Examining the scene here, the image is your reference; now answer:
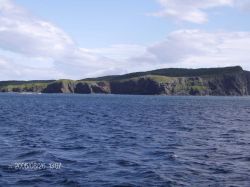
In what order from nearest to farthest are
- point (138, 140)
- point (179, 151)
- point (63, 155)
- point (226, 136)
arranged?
point (63, 155) < point (179, 151) < point (138, 140) < point (226, 136)

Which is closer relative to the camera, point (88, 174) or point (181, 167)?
point (88, 174)

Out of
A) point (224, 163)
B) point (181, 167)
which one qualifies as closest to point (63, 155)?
point (181, 167)

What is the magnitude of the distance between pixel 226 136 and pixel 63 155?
2385 cm

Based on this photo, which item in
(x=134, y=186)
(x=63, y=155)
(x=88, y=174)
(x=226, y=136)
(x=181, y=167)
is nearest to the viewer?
(x=134, y=186)

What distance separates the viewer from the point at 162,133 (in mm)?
55656

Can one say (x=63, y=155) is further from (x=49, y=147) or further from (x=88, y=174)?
(x=88, y=174)

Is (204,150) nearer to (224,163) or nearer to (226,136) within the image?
(224,163)
